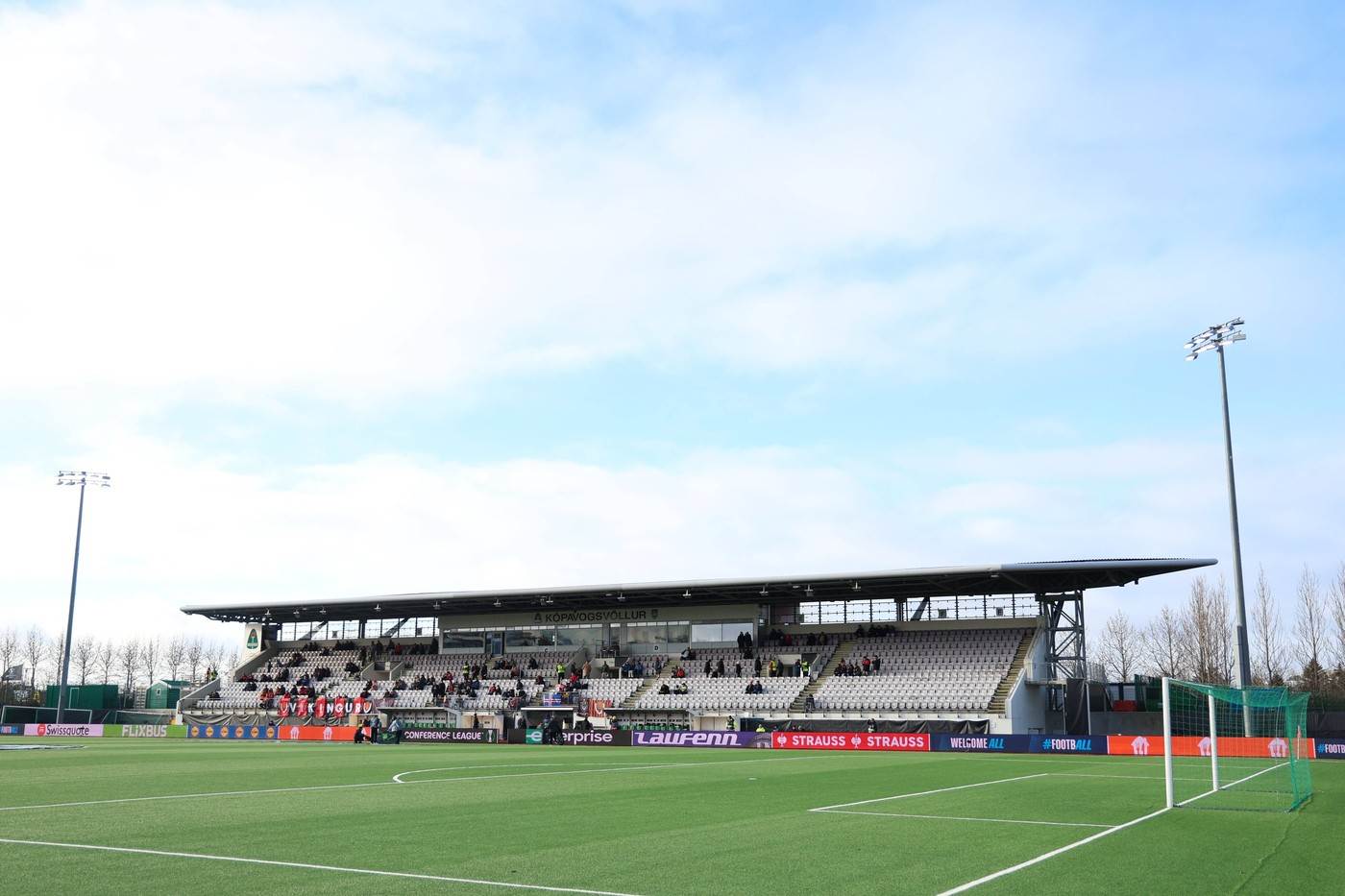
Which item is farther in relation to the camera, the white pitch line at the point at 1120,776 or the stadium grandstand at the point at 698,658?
the stadium grandstand at the point at 698,658

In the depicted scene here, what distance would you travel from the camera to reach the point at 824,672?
63.3m

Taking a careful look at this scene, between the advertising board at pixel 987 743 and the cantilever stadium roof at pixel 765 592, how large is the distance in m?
11.9

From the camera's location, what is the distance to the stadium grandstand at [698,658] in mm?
57250

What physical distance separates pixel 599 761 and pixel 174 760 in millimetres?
12931

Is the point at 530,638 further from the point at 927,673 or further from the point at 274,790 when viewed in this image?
the point at 274,790

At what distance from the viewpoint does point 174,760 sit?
34531mm

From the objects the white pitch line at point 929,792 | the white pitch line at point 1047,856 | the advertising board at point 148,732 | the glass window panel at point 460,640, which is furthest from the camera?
the glass window panel at point 460,640

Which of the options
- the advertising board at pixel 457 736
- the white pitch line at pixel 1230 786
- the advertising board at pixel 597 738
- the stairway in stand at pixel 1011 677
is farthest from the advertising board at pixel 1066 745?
the advertising board at pixel 457 736

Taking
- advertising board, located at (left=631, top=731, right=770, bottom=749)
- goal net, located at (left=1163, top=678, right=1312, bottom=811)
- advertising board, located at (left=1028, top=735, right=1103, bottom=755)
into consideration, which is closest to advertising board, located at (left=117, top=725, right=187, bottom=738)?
advertising board, located at (left=631, top=731, right=770, bottom=749)

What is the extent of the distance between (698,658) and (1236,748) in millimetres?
35362

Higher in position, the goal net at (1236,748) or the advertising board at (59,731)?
the goal net at (1236,748)

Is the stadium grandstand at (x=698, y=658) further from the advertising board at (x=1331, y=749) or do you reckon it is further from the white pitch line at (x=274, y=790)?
the white pitch line at (x=274, y=790)

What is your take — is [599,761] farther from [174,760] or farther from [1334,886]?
[1334,886]

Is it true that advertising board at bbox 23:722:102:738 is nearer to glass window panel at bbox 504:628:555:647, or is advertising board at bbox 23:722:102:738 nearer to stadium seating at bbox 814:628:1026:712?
glass window panel at bbox 504:628:555:647
